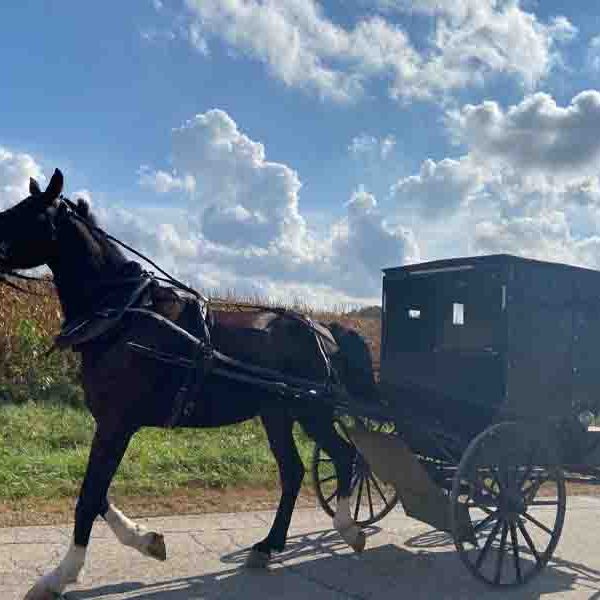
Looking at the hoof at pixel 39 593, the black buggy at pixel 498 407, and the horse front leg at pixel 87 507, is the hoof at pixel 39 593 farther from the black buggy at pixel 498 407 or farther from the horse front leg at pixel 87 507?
the black buggy at pixel 498 407

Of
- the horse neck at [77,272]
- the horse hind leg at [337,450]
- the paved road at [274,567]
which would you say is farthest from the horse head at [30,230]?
the horse hind leg at [337,450]

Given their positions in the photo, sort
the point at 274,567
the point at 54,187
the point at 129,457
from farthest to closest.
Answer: the point at 129,457
the point at 274,567
the point at 54,187

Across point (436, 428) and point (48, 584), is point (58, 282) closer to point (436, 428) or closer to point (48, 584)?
point (48, 584)

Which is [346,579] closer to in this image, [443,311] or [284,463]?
[284,463]

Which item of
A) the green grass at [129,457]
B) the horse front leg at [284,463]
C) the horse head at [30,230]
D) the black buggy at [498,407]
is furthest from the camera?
the green grass at [129,457]

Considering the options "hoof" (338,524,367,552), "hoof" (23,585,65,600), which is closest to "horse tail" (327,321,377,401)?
"hoof" (338,524,367,552)

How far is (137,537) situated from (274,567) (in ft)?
3.53

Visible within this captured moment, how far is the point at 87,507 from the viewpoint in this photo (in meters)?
4.46

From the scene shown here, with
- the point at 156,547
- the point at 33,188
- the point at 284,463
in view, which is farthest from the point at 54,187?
the point at 284,463

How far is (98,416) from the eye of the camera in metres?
4.67

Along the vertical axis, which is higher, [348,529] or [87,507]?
[87,507]

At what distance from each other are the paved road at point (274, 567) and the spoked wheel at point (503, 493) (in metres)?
0.20

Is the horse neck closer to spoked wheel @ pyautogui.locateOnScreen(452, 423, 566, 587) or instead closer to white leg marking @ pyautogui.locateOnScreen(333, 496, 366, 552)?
white leg marking @ pyautogui.locateOnScreen(333, 496, 366, 552)

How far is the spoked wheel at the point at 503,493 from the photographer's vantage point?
500 centimetres
